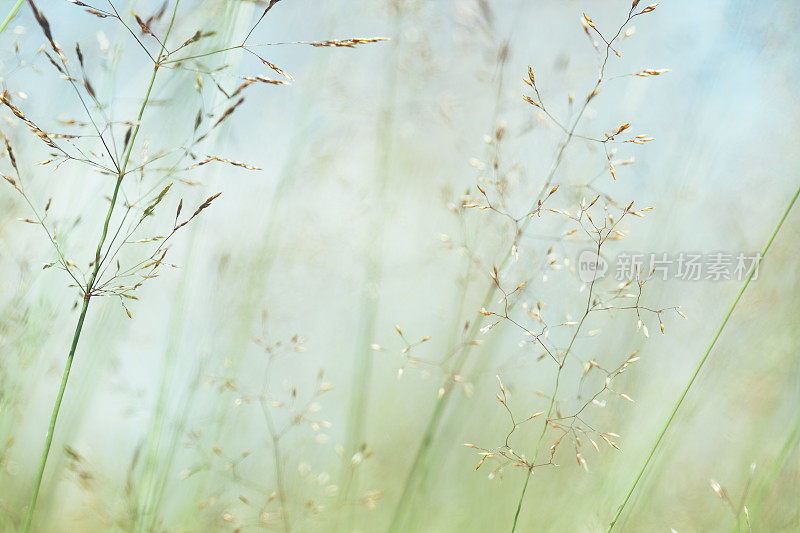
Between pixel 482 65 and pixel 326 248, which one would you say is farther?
pixel 326 248

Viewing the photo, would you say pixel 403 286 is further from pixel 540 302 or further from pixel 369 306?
pixel 540 302

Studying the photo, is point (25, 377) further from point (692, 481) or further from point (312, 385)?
point (692, 481)

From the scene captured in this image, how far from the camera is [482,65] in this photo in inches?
48.7

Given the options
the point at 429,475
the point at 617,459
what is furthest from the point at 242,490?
the point at 617,459

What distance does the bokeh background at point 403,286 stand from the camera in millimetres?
1011

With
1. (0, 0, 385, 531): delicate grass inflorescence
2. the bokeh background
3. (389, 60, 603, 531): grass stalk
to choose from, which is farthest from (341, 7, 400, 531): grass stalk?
(0, 0, 385, 531): delicate grass inflorescence

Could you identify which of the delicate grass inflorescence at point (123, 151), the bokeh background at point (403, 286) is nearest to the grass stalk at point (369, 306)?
the bokeh background at point (403, 286)

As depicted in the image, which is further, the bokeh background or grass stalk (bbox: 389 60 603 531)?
the bokeh background

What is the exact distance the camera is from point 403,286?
1.37 meters

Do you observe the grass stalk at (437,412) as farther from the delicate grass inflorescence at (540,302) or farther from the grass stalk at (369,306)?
the grass stalk at (369,306)

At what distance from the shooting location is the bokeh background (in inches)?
39.8

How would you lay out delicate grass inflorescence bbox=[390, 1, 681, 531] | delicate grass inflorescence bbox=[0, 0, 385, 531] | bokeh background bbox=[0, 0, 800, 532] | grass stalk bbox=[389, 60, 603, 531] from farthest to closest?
bokeh background bbox=[0, 0, 800, 532] < grass stalk bbox=[389, 60, 603, 531] < delicate grass inflorescence bbox=[390, 1, 681, 531] < delicate grass inflorescence bbox=[0, 0, 385, 531]

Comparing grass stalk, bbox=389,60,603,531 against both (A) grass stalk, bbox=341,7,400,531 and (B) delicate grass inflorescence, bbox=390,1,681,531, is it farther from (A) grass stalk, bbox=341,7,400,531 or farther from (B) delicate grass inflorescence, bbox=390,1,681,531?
(A) grass stalk, bbox=341,7,400,531

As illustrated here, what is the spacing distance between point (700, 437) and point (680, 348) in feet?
0.66
